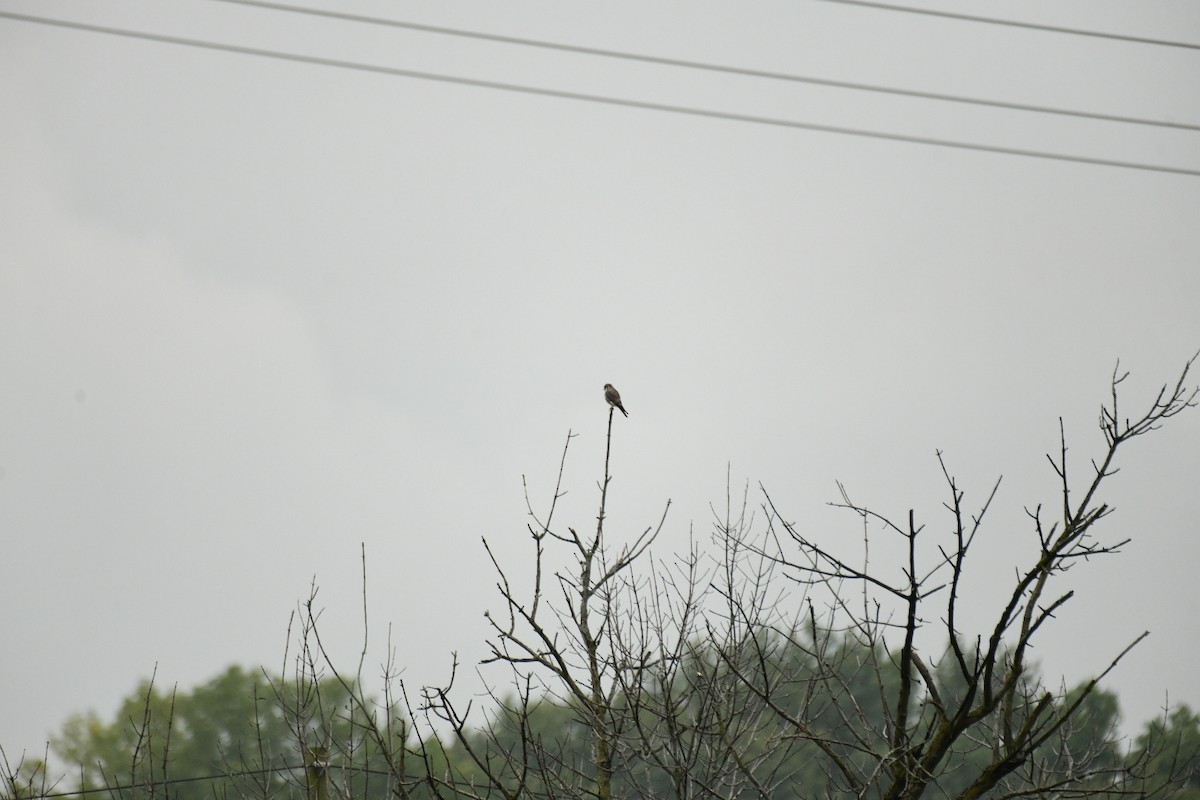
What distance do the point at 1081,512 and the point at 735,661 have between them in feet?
6.08

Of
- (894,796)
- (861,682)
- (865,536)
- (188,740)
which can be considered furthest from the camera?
(188,740)

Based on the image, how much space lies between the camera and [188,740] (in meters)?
33.8

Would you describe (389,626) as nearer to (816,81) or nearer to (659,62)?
(659,62)

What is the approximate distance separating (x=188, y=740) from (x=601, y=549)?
32923 mm

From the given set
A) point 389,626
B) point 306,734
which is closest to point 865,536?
point 389,626

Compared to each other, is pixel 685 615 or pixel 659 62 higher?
pixel 659 62

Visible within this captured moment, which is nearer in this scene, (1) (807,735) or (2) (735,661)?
(1) (807,735)

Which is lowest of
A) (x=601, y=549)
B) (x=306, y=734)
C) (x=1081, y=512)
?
(x=306, y=734)

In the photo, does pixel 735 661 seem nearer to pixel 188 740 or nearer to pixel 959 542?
pixel 959 542

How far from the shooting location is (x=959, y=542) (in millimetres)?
3734

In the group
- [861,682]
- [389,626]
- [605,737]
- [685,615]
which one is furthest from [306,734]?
[861,682]

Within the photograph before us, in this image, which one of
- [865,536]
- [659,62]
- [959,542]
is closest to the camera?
[959,542]

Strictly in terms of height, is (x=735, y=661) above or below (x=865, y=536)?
below

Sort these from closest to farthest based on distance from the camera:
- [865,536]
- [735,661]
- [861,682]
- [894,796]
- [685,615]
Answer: [894,796] → [735,661] → [865,536] → [685,615] → [861,682]
